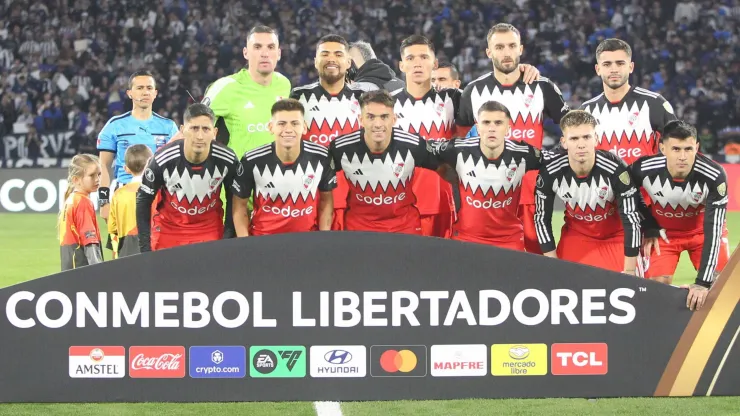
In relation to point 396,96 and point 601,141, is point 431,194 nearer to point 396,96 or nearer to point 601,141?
point 396,96

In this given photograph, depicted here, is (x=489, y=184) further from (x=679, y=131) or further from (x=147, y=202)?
(x=147, y=202)

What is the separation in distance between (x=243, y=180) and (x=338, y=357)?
1.79 meters

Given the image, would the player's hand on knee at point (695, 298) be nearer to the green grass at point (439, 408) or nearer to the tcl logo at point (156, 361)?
the green grass at point (439, 408)

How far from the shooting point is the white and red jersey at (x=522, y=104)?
5.99 metres

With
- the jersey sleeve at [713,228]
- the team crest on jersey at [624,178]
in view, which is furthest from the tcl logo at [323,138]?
the jersey sleeve at [713,228]

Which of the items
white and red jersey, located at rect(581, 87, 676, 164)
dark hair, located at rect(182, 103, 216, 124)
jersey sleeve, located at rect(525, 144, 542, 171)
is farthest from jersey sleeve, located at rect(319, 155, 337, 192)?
white and red jersey, located at rect(581, 87, 676, 164)

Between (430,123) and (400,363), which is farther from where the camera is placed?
(430,123)

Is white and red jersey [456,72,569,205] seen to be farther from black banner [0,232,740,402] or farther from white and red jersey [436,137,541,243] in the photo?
black banner [0,232,740,402]

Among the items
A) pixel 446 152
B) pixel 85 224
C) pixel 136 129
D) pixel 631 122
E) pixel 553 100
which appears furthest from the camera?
pixel 136 129

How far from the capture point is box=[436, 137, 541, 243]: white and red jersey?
542 cm

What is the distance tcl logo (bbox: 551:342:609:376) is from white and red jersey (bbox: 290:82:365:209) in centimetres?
254

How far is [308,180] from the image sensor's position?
527 cm

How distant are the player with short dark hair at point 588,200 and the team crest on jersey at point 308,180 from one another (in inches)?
46.0

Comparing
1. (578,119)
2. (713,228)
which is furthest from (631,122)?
(713,228)
